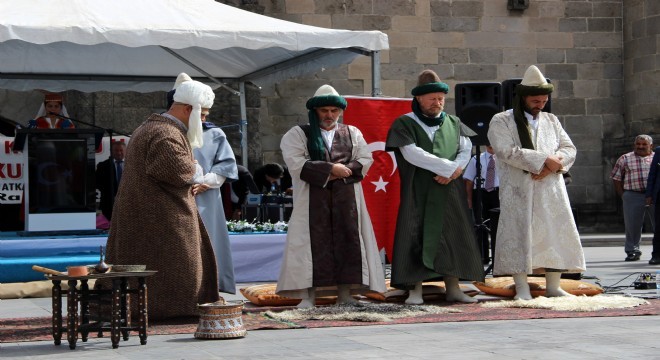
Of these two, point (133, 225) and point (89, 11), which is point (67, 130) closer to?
point (89, 11)

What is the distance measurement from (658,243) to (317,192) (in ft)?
21.1

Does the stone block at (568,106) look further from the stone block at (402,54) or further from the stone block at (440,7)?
the stone block at (402,54)

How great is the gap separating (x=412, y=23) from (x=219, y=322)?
12.3m

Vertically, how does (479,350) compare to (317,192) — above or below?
below

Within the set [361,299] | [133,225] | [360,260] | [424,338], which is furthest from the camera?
[361,299]

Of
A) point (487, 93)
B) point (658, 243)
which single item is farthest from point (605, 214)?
point (487, 93)

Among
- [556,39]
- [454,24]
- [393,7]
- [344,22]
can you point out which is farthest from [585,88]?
[344,22]

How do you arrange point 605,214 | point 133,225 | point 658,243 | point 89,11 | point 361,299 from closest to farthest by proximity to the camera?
1. point 133,225
2. point 361,299
3. point 89,11
4. point 658,243
5. point 605,214

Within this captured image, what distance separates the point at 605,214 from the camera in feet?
65.9

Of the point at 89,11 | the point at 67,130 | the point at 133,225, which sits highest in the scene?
the point at 89,11

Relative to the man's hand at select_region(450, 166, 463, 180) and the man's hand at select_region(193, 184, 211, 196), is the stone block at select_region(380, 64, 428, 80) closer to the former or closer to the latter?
the man's hand at select_region(450, 166, 463, 180)

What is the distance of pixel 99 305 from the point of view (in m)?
7.46

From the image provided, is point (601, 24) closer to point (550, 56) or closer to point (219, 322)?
point (550, 56)

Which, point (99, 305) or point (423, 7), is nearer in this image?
point (99, 305)
